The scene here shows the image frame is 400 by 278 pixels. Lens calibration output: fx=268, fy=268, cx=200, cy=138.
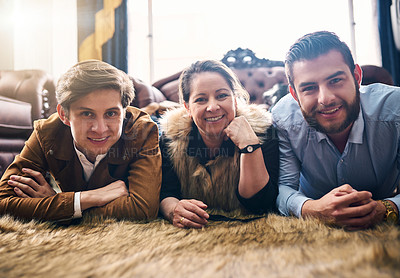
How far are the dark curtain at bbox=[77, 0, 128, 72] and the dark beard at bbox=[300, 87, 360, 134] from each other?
5.32 feet

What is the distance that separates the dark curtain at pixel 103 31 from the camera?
6.09 feet

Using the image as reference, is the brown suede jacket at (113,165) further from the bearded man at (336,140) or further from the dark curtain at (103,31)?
the dark curtain at (103,31)

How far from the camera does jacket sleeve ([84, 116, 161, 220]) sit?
2.45 feet

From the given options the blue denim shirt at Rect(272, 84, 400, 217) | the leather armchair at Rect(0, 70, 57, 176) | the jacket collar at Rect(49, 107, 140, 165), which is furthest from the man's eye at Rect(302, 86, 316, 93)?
the leather armchair at Rect(0, 70, 57, 176)

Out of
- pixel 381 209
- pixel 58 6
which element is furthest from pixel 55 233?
pixel 58 6

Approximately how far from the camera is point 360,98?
770mm

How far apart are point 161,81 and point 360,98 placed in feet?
4.55

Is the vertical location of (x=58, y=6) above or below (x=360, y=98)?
above

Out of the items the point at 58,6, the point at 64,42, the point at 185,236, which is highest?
the point at 58,6

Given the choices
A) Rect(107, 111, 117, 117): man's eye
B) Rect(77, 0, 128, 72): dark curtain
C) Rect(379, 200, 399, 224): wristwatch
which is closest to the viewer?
Rect(379, 200, 399, 224): wristwatch

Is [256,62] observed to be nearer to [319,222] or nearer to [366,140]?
[366,140]

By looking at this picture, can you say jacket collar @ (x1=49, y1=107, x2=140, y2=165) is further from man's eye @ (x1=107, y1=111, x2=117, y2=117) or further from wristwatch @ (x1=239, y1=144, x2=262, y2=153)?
wristwatch @ (x1=239, y1=144, x2=262, y2=153)

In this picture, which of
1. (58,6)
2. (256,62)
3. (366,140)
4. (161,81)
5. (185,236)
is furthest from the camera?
(58,6)

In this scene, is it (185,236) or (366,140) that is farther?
(366,140)
